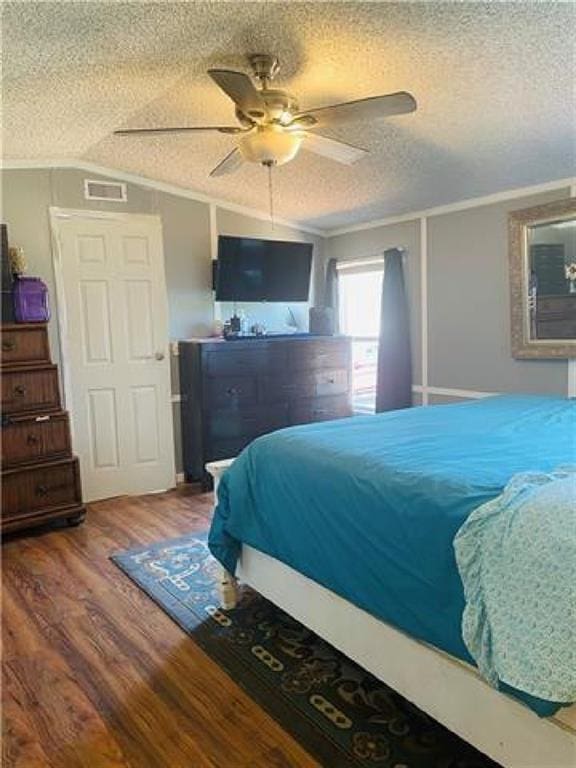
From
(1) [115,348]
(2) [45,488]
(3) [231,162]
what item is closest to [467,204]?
(3) [231,162]

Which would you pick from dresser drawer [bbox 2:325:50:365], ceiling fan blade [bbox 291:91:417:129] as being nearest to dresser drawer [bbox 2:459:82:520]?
dresser drawer [bbox 2:325:50:365]

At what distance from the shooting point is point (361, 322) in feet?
17.5

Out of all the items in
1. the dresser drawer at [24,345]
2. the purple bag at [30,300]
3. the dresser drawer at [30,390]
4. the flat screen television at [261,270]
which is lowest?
the dresser drawer at [30,390]

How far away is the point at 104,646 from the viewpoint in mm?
2299

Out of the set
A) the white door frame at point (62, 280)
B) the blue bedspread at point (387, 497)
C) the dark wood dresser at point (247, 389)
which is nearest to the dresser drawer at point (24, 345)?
the white door frame at point (62, 280)

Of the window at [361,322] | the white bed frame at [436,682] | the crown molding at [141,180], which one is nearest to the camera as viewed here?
the white bed frame at [436,682]

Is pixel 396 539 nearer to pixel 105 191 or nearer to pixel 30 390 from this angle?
pixel 30 390

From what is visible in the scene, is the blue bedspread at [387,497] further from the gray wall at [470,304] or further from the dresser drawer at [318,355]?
the dresser drawer at [318,355]

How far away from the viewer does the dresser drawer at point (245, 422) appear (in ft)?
14.1

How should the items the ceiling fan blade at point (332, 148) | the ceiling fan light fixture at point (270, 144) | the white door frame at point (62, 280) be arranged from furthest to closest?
the white door frame at point (62, 280), the ceiling fan blade at point (332, 148), the ceiling fan light fixture at point (270, 144)

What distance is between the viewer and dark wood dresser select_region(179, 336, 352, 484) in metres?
4.28

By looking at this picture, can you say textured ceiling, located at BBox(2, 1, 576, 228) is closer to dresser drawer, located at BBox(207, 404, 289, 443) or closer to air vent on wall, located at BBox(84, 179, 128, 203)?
air vent on wall, located at BBox(84, 179, 128, 203)

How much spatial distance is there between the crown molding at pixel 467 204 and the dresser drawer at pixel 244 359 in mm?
1368

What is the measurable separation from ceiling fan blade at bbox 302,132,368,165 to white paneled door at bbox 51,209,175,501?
77.7 inches
